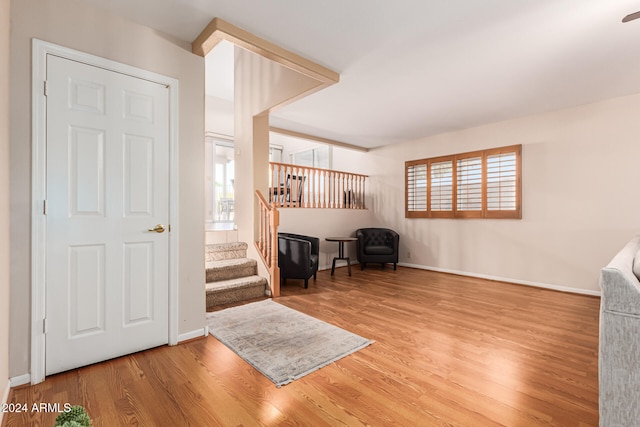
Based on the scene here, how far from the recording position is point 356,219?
22.3 ft

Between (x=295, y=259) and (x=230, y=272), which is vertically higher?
(x=295, y=259)

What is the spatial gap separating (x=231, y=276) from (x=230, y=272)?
0.20 ft

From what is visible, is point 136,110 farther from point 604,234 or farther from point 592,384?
point 604,234

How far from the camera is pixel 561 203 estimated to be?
4434 mm

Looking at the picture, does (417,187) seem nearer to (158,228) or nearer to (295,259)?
(295,259)

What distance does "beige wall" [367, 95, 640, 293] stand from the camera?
13.0ft

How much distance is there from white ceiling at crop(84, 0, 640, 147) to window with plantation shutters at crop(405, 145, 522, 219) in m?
0.99

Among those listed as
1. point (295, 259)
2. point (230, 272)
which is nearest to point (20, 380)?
point (230, 272)

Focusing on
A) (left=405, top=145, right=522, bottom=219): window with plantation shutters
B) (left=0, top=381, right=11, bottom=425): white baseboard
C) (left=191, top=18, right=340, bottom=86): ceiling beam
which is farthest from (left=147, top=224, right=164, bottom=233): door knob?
(left=405, top=145, right=522, bottom=219): window with plantation shutters

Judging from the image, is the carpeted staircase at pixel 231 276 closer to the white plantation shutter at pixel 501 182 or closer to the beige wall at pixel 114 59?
the beige wall at pixel 114 59

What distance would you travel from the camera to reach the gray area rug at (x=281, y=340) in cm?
221

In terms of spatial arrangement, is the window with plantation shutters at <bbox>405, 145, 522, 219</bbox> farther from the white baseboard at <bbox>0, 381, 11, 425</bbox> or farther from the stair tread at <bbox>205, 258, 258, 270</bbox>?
the white baseboard at <bbox>0, 381, 11, 425</bbox>

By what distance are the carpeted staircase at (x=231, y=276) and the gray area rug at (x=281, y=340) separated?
0.98 ft

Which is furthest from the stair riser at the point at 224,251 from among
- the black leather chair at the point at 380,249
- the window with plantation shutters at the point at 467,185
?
the window with plantation shutters at the point at 467,185
